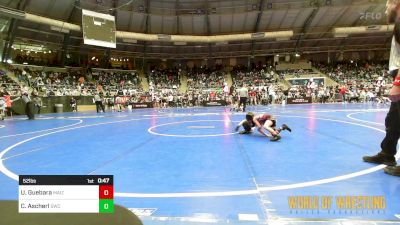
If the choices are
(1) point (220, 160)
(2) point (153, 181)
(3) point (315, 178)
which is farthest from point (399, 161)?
(2) point (153, 181)

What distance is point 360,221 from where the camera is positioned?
2520 mm

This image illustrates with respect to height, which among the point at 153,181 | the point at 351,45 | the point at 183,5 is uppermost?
the point at 183,5

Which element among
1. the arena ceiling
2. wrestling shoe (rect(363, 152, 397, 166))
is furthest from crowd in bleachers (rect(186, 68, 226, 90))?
wrestling shoe (rect(363, 152, 397, 166))

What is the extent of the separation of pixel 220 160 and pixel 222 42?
32936 mm

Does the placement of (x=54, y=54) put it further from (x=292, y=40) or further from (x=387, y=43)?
(x=387, y=43)

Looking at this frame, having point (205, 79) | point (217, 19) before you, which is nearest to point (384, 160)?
point (217, 19)
